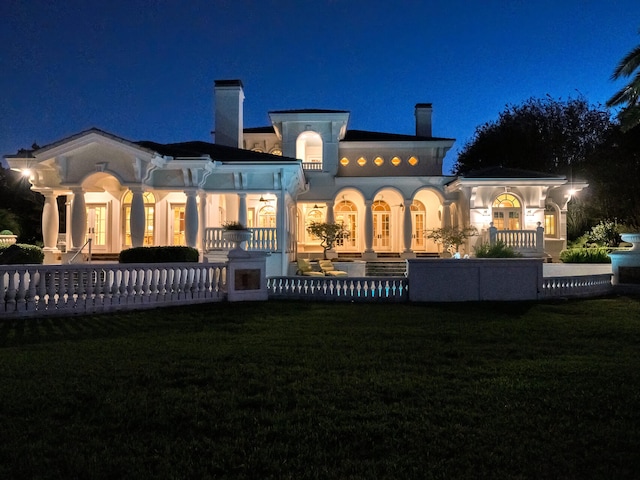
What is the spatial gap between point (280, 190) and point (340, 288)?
20.6 ft

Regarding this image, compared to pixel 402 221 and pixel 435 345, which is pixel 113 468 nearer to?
pixel 435 345

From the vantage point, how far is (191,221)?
17.0m

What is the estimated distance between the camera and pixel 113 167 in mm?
16078

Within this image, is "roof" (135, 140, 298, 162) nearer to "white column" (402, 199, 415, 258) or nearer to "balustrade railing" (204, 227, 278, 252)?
"balustrade railing" (204, 227, 278, 252)

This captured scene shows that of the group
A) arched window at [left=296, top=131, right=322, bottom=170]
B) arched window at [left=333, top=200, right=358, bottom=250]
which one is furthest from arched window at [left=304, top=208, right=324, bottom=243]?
arched window at [left=296, top=131, right=322, bottom=170]

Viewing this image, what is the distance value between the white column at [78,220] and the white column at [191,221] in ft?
10.9

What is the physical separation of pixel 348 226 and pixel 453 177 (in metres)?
5.81

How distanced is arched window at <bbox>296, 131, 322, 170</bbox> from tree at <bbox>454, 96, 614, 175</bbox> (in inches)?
781

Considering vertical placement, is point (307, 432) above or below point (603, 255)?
below

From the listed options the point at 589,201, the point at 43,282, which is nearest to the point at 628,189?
the point at 589,201

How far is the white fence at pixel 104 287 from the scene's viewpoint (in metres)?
9.36

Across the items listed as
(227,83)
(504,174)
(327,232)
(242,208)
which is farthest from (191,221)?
(504,174)

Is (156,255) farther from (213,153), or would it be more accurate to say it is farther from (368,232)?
(368,232)

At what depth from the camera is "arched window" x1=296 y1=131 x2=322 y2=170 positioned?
80.1 ft
